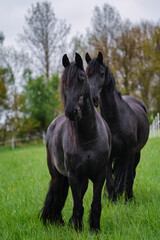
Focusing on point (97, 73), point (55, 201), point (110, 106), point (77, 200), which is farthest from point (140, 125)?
point (77, 200)

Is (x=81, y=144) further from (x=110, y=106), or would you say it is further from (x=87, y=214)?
(x=110, y=106)

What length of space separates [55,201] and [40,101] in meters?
24.9

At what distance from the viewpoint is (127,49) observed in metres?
26.1

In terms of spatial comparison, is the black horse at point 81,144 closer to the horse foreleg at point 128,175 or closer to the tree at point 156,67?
the horse foreleg at point 128,175

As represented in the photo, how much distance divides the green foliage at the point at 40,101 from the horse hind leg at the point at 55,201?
24.0 meters

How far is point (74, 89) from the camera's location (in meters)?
2.99

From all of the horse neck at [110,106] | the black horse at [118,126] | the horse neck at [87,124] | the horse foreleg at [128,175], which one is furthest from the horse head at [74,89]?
the horse foreleg at [128,175]

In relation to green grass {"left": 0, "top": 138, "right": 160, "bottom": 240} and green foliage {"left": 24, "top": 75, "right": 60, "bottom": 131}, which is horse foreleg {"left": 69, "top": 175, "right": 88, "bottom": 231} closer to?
green grass {"left": 0, "top": 138, "right": 160, "bottom": 240}

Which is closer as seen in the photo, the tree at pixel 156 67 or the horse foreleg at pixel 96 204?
the horse foreleg at pixel 96 204

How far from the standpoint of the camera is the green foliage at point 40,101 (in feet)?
92.6

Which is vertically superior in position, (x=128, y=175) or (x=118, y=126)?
(x=118, y=126)

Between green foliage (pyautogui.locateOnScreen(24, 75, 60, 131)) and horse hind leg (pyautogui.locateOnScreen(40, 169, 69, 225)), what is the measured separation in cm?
2396

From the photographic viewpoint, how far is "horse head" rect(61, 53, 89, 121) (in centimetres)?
289

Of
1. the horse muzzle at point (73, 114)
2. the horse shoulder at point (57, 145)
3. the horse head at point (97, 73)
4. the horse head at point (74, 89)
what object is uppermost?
the horse head at point (97, 73)
